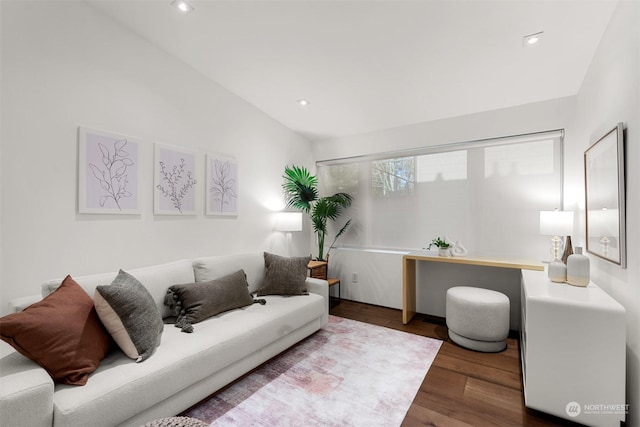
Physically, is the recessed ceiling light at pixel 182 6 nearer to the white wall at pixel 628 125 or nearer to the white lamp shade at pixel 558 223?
the white wall at pixel 628 125

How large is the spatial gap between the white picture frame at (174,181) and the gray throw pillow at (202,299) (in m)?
0.81

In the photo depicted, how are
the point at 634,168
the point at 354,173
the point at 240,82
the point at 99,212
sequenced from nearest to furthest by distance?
1. the point at 634,168
2. the point at 99,212
3. the point at 240,82
4. the point at 354,173

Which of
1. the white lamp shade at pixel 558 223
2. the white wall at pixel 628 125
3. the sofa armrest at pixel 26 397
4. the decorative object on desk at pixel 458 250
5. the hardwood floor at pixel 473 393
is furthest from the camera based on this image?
the decorative object on desk at pixel 458 250

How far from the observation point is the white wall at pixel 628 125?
1.48m

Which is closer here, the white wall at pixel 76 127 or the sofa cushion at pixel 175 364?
the sofa cushion at pixel 175 364

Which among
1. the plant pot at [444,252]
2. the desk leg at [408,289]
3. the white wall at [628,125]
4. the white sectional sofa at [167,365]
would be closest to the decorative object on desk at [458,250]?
the plant pot at [444,252]

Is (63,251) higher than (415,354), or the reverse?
(63,251)

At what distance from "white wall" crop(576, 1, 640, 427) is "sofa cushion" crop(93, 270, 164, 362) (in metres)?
2.72

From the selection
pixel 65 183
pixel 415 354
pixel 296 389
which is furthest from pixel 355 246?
pixel 65 183

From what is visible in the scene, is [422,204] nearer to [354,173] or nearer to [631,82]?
[354,173]

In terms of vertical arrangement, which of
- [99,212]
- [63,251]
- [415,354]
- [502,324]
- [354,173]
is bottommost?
[415,354]

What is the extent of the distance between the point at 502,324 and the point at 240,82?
11.6ft

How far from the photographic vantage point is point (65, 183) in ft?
6.69

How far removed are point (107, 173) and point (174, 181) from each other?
21.9 inches
